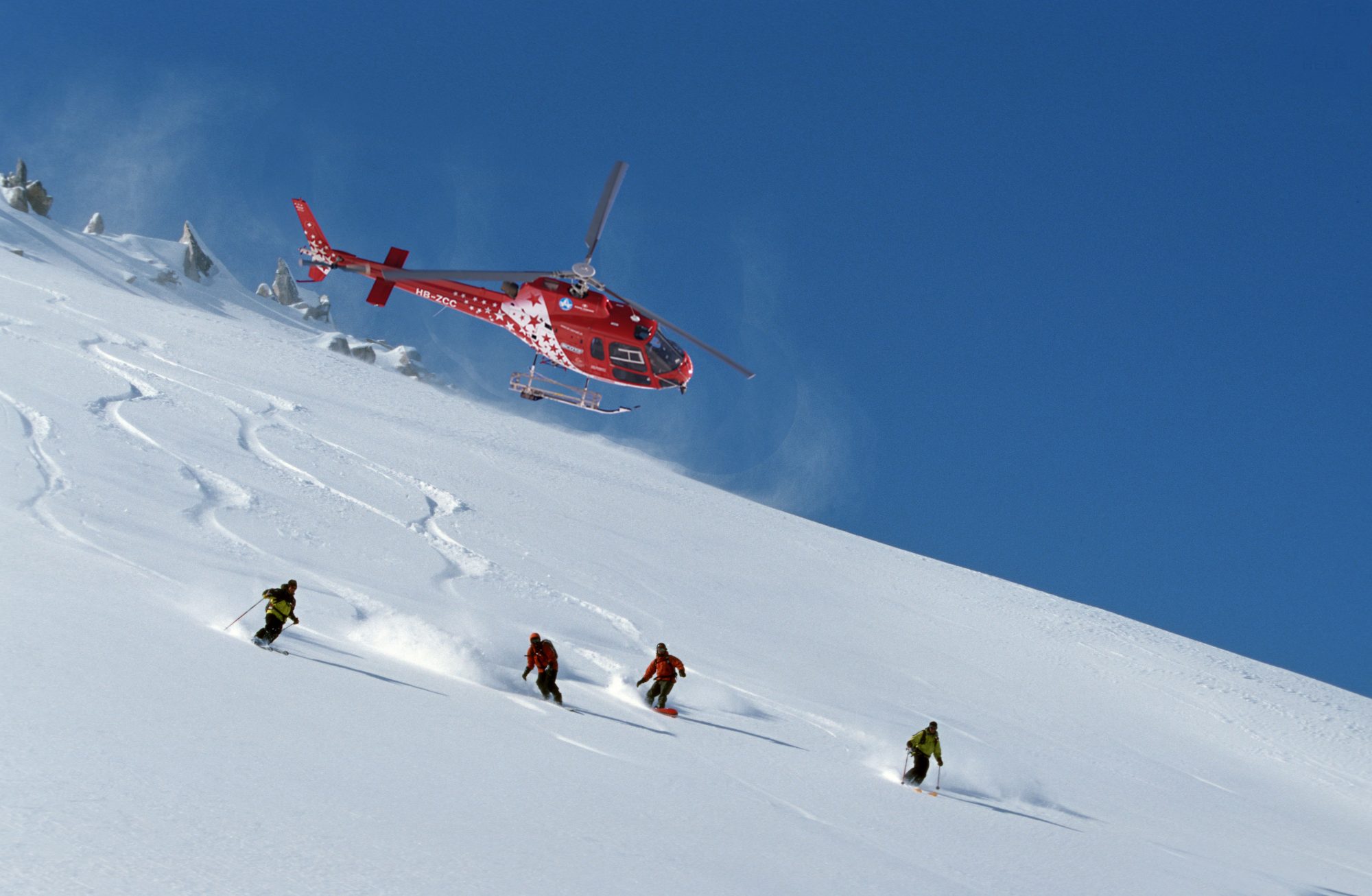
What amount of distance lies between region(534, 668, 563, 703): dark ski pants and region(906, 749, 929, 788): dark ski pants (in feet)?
Answer: 13.1

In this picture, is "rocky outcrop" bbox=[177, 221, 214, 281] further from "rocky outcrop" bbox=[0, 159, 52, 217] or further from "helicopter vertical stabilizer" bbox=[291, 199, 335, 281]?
"helicopter vertical stabilizer" bbox=[291, 199, 335, 281]

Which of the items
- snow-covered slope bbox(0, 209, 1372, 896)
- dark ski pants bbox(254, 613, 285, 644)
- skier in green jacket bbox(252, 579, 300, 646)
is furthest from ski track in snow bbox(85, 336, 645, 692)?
dark ski pants bbox(254, 613, 285, 644)

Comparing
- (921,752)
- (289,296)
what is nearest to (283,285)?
(289,296)

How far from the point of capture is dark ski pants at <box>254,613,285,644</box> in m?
8.99

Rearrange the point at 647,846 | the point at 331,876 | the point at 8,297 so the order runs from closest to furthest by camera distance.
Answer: the point at 331,876 < the point at 647,846 < the point at 8,297

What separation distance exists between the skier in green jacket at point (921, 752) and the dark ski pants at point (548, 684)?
3929 millimetres

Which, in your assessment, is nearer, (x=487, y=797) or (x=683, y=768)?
(x=487, y=797)

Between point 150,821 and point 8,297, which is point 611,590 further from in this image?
point 8,297

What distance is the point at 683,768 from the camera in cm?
833

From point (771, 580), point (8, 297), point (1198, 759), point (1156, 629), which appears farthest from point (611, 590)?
point (8, 297)

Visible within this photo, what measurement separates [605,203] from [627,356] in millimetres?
3387

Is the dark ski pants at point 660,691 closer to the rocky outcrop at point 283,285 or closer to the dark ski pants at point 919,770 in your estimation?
the dark ski pants at point 919,770

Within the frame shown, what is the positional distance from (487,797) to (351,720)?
1602 mm

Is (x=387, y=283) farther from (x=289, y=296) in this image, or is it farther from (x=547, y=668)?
(x=289, y=296)
